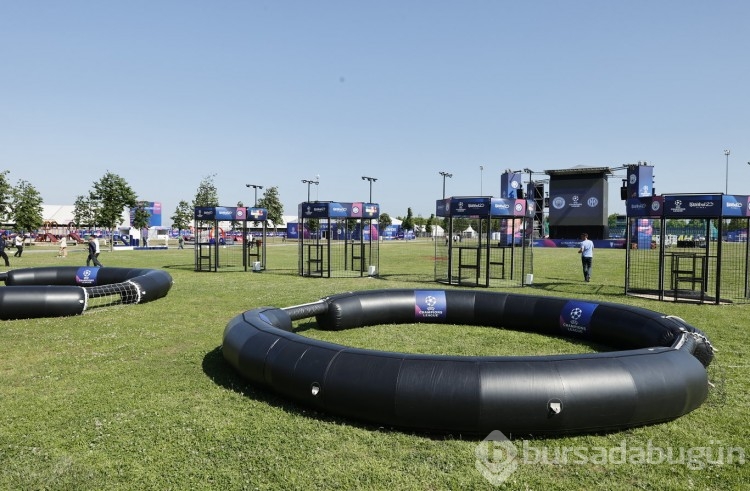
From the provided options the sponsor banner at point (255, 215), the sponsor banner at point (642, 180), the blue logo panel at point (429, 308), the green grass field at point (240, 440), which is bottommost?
the green grass field at point (240, 440)

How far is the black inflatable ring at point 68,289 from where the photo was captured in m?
11.2

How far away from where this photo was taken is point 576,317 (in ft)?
32.1

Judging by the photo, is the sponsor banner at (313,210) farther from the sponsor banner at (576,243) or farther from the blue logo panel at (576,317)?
the sponsor banner at (576,243)

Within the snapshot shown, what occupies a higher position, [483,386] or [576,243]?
[483,386]

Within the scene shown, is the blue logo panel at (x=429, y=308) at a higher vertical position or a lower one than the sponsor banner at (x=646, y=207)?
lower

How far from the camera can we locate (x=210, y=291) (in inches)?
639

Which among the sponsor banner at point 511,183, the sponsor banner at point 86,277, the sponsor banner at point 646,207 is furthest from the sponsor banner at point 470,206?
the sponsor banner at point 511,183

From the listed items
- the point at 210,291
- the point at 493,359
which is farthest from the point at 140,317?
the point at 493,359

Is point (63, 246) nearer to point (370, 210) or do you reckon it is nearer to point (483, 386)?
point (370, 210)

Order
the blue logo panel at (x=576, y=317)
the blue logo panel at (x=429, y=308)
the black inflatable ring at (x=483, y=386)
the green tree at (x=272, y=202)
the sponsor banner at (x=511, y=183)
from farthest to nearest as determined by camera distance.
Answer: the green tree at (x=272, y=202) < the sponsor banner at (x=511, y=183) < the blue logo panel at (x=429, y=308) < the blue logo panel at (x=576, y=317) < the black inflatable ring at (x=483, y=386)

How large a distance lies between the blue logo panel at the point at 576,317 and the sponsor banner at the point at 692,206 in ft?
25.5

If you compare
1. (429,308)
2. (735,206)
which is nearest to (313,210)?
(429,308)

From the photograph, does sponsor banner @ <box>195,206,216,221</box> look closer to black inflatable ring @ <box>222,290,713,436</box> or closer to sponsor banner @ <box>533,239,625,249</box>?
black inflatable ring @ <box>222,290,713,436</box>

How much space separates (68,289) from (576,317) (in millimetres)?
12109
